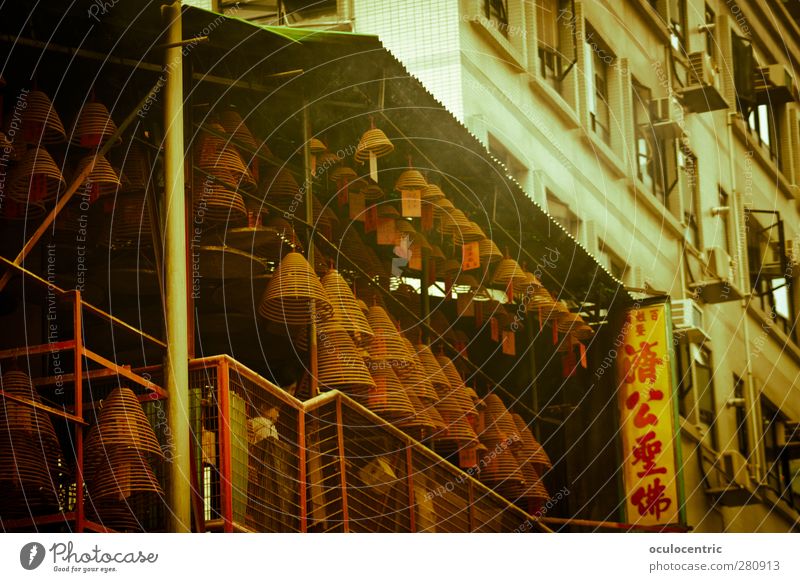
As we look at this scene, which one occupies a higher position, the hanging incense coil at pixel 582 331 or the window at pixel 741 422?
the hanging incense coil at pixel 582 331

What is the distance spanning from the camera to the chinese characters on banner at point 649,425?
1276 centimetres

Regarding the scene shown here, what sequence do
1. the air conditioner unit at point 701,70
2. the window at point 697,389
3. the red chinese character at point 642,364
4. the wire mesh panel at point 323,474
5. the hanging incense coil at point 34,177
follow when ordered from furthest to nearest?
the window at point 697,389 < the air conditioner unit at point 701,70 < the red chinese character at point 642,364 < the wire mesh panel at point 323,474 < the hanging incense coil at point 34,177

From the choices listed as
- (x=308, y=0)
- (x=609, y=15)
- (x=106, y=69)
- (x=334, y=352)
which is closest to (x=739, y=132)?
(x=609, y=15)

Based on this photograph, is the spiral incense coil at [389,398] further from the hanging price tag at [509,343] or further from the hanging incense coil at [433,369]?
the hanging price tag at [509,343]

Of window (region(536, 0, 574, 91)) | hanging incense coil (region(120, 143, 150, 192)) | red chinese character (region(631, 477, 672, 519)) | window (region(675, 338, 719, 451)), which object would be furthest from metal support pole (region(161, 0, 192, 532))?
window (region(675, 338, 719, 451))

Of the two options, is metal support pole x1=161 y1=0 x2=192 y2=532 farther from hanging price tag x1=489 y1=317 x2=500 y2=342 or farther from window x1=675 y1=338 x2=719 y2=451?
window x1=675 y1=338 x2=719 y2=451

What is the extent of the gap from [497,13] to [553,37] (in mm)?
1054

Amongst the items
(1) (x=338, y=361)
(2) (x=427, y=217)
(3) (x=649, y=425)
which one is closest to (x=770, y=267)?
(3) (x=649, y=425)

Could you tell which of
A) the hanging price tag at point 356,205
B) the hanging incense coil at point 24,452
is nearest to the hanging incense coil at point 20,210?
the hanging incense coil at point 24,452

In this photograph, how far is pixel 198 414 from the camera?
8.61 m

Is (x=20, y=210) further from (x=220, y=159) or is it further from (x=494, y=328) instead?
(x=494, y=328)

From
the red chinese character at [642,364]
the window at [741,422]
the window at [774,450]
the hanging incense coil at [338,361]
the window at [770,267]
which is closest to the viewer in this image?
the hanging incense coil at [338,361]

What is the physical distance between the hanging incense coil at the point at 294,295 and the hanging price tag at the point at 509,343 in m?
2.80
